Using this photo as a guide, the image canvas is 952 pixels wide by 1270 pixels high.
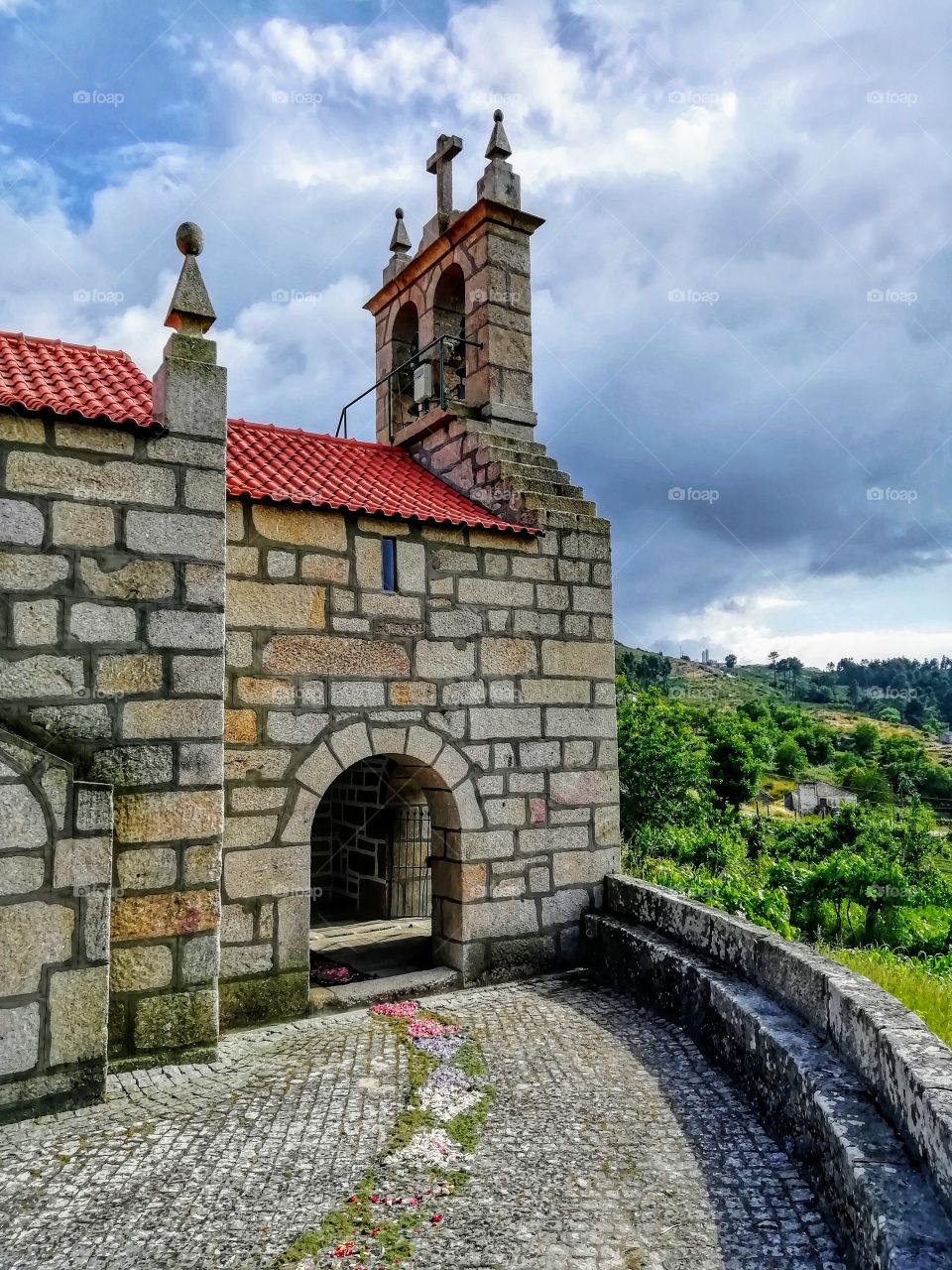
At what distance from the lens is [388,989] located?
6.19 metres

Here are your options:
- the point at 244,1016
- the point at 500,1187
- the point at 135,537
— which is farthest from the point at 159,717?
the point at 500,1187

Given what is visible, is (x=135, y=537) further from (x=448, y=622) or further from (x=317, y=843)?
(x=317, y=843)

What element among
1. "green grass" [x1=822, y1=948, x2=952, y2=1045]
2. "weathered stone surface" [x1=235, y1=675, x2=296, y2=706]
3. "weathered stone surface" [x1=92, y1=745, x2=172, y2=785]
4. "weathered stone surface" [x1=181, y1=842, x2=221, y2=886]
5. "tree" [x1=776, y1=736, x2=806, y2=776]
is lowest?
"tree" [x1=776, y1=736, x2=806, y2=776]

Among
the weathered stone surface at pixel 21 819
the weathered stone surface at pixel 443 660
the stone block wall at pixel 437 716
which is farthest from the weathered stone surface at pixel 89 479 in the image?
the weathered stone surface at pixel 443 660

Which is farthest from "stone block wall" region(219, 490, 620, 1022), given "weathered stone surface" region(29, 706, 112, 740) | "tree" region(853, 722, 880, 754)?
"tree" region(853, 722, 880, 754)

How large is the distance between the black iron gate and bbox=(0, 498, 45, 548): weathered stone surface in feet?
17.6

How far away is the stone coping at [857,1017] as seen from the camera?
3.00m

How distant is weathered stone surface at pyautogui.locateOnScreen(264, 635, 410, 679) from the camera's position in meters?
5.86

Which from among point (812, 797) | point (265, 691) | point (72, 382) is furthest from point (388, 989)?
point (812, 797)

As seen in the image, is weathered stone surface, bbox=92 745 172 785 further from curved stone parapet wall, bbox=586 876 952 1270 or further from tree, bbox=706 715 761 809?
tree, bbox=706 715 761 809

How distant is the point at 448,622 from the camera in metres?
6.61

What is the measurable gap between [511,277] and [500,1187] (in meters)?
7.46

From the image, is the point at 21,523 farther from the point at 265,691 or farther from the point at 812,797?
the point at 812,797

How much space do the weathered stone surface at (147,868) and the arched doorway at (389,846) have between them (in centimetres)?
114
